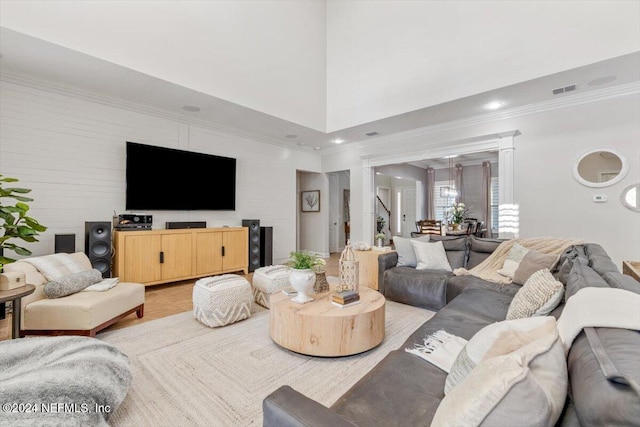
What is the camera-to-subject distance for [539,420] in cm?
60

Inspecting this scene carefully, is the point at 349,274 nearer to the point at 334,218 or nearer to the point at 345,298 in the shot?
the point at 345,298

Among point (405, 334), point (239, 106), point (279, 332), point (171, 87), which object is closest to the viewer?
point (279, 332)

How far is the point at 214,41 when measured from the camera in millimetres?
4000

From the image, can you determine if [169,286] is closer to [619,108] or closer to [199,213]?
[199,213]

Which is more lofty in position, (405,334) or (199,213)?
(199,213)

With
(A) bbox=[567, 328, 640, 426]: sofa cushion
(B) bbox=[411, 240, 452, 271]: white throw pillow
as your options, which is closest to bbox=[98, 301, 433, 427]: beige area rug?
(B) bbox=[411, 240, 452, 271]: white throw pillow

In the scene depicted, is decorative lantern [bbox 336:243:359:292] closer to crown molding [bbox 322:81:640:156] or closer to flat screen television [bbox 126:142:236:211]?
flat screen television [bbox 126:142:236:211]

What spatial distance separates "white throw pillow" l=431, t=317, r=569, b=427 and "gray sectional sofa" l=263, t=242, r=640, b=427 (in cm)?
2

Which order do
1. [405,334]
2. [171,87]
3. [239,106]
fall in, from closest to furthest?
[405,334], [171,87], [239,106]

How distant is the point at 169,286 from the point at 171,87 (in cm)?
287

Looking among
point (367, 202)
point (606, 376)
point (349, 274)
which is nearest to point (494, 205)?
point (367, 202)

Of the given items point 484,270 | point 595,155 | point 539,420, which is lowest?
point 484,270

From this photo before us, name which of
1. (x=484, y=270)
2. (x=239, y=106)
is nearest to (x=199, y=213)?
(x=239, y=106)

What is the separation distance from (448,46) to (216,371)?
15.9 feet
